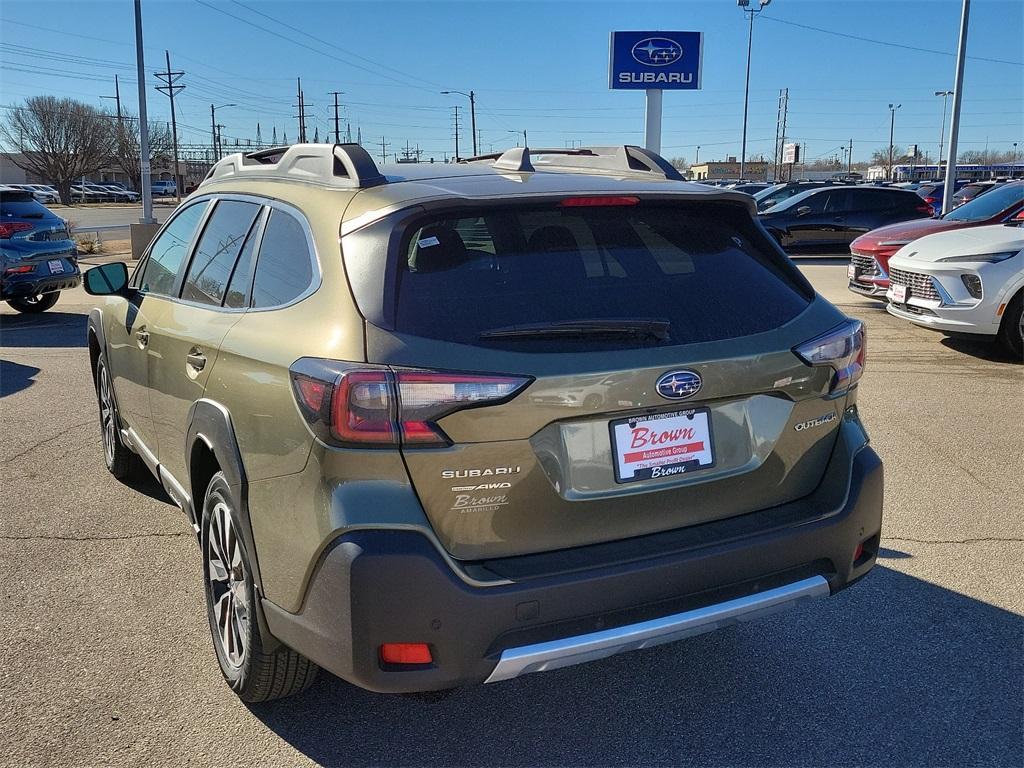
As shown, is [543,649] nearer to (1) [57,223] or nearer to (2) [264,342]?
(2) [264,342]

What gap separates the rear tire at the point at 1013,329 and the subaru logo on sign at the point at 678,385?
272 inches

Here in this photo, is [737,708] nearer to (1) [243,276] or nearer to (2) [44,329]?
(1) [243,276]

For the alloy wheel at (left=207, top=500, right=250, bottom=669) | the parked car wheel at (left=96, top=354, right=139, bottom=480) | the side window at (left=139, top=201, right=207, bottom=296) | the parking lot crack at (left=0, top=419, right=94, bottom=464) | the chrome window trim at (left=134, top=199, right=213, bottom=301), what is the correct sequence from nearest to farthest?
the alloy wheel at (left=207, top=500, right=250, bottom=669)
the chrome window trim at (left=134, top=199, right=213, bottom=301)
the side window at (left=139, top=201, right=207, bottom=296)
the parked car wheel at (left=96, top=354, right=139, bottom=480)
the parking lot crack at (left=0, top=419, right=94, bottom=464)

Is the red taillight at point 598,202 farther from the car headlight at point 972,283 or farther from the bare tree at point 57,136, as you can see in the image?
the bare tree at point 57,136

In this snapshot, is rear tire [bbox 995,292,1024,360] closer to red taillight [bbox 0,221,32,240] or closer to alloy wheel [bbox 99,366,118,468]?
alloy wheel [bbox 99,366,118,468]

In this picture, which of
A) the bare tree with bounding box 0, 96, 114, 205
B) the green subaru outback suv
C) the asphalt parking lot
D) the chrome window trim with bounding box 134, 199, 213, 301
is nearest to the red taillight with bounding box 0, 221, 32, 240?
the asphalt parking lot

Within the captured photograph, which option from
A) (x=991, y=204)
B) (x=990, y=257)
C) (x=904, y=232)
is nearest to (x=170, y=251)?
(x=990, y=257)

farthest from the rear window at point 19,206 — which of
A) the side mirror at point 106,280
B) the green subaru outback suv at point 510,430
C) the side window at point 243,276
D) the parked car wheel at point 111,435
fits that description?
the green subaru outback suv at point 510,430

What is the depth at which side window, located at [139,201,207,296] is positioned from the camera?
4.09 metres

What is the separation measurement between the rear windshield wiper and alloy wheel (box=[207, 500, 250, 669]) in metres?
1.16

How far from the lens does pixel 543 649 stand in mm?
2420

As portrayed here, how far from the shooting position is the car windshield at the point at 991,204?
1093 cm

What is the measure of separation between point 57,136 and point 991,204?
87.3 meters

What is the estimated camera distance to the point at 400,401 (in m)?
2.34
